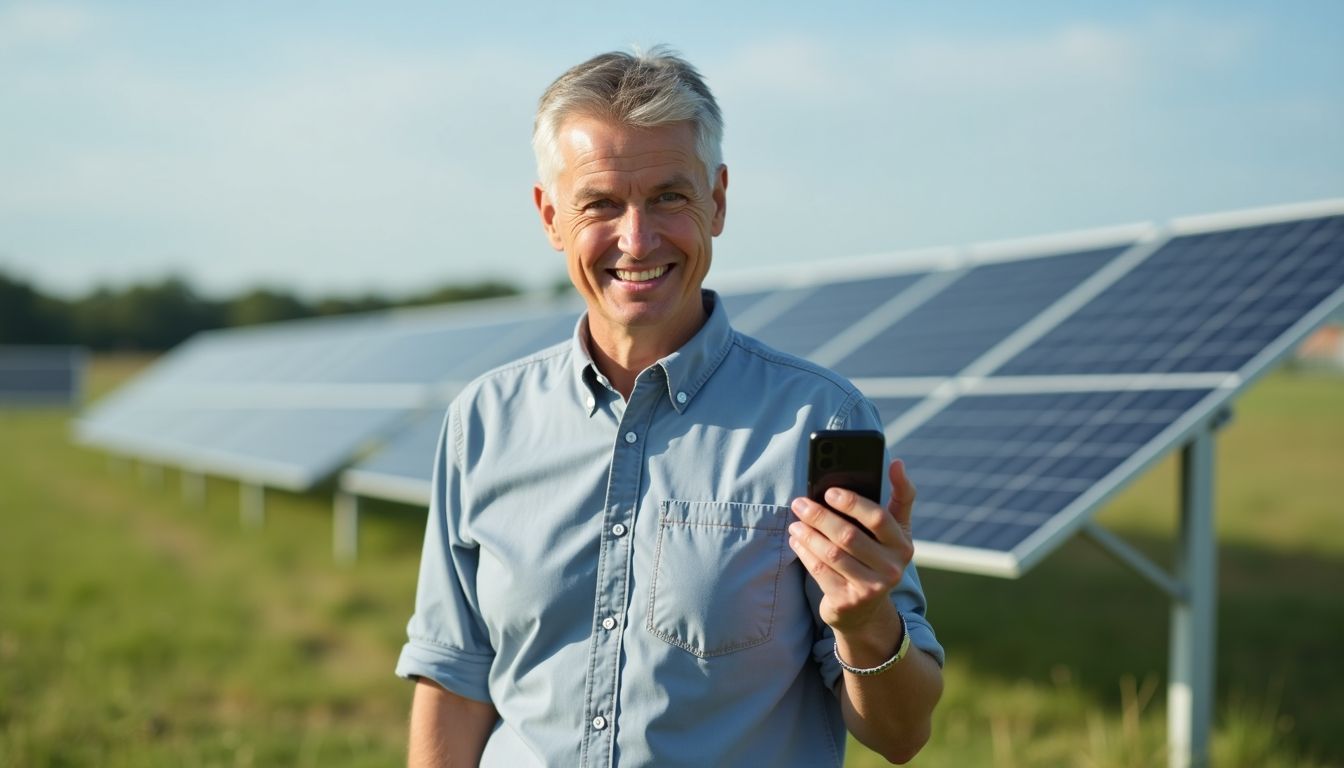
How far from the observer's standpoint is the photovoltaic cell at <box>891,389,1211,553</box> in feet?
15.8

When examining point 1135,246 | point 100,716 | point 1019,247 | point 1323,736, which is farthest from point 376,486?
point 1323,736

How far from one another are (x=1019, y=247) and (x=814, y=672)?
21.0 ft

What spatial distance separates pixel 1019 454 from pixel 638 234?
372 cm

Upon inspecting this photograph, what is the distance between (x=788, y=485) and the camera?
205cm

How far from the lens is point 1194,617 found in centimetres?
519

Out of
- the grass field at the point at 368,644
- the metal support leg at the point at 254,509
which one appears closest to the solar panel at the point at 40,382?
the grass field at the point at 368,644

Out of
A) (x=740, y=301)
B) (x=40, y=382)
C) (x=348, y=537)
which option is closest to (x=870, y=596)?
(x=740, y=301)

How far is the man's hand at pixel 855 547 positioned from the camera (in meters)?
1.77

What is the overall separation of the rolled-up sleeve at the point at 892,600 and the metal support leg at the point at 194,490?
14.8 meters

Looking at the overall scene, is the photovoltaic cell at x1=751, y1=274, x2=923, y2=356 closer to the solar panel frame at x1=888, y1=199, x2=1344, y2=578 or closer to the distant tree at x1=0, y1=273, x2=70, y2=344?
the solar panel frame at x1=888, y1=199, x2=1344, y2=578

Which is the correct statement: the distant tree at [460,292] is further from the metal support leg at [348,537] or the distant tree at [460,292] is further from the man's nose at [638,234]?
the man's nose at [638,234]

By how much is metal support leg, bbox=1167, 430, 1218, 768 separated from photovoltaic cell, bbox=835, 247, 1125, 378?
1581mm

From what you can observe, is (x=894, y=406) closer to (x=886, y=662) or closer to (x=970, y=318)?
(x=970, y=318)

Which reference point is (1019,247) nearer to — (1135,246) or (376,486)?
(1135,246)
